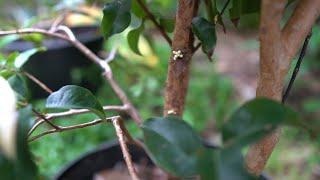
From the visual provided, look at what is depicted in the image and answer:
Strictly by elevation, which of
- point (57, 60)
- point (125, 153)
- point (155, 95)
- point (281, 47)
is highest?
point (281, 47)

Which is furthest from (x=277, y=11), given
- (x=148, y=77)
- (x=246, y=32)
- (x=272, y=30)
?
(x=246, y=32)

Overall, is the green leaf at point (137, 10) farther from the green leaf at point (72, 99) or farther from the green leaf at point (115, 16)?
the green leaf at point (72, 99)

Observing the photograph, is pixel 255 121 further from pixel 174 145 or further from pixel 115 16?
pixel 115 16

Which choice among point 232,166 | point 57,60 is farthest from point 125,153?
point 57,60

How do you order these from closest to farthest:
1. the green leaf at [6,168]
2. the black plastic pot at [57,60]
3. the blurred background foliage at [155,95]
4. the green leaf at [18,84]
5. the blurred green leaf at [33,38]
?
1. the green leaf at [6,168]
2. the green leaf at [18,84]
3. the blurred green leaf at [33,38]
4. the blurred background foliage at [155,95]
5. the black plastic pot at [57,60]

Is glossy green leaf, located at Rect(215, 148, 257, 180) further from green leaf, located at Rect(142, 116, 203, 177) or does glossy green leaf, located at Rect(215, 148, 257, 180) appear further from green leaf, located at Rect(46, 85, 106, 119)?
green leaf, located at Rect(46, 85, 106, 119)

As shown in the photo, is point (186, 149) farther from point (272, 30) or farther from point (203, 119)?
point (203, 119)

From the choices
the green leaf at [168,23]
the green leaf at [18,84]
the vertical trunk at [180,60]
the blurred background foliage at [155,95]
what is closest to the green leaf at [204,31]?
the vertical trunk at [180,60]
